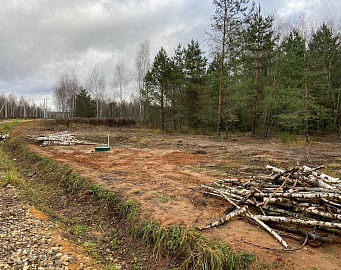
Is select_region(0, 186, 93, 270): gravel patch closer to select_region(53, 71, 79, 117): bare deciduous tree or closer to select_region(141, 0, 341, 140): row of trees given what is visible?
select_region(141, 0, 341, 140): row of trees

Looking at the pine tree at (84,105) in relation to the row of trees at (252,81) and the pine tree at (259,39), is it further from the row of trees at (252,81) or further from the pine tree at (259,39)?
the pine tree at (259,39)

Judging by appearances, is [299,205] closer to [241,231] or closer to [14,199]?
[241,231]

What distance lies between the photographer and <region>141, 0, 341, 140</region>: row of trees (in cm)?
1653

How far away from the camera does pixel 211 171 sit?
7285mm

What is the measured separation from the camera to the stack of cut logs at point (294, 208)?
3.26 metres

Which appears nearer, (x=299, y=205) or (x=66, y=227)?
(x=299, y=205)

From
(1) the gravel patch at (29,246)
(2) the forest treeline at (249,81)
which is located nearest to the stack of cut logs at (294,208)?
(1) the gravel patch at (29,246)

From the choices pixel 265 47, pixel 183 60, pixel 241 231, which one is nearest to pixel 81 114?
pixel 183 60

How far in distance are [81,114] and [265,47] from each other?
31.7 metres

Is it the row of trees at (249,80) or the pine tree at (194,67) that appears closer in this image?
the row of trees at (249,80)

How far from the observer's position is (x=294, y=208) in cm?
370

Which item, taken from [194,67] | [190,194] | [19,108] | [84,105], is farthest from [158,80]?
[19,108]

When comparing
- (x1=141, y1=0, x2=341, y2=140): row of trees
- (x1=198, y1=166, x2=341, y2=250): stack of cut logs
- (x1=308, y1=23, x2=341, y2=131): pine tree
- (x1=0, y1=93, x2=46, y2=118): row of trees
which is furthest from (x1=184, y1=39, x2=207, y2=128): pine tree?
(x1=0, y1=93, x2=46, y2=118): row of trees

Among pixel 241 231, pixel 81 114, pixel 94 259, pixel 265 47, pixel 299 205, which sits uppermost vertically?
pixel 265 47
